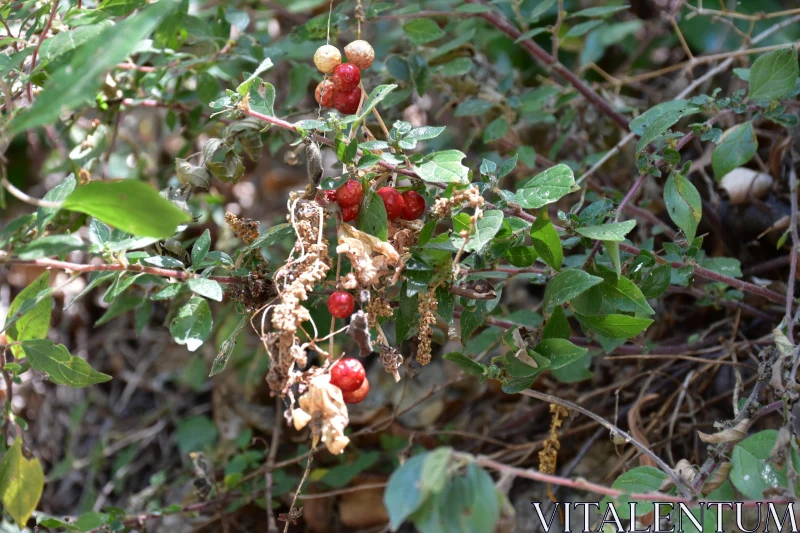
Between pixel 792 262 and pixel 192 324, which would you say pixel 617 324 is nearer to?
pixel 792 262

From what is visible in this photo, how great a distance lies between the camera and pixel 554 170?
3.56 ft

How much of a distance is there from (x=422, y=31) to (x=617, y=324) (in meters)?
0.82

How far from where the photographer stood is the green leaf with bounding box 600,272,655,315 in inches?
42.9

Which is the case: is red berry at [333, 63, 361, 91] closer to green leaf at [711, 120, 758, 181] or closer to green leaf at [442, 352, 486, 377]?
green leaf at [442, 352, 486, 377]

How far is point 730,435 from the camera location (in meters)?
1.08

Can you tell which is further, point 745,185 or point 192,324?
point 745,185

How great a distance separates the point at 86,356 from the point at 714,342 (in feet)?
6.30

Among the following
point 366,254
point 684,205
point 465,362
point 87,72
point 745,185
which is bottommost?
point 745,185

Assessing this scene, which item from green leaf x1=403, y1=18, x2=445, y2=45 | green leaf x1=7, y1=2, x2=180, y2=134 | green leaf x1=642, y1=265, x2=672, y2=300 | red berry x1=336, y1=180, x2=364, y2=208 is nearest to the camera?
green leaf x1=7, y1=2, x2=180, y2=134

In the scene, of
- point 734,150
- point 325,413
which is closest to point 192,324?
point 325,413

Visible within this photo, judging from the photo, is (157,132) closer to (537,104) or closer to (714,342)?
(537,104)

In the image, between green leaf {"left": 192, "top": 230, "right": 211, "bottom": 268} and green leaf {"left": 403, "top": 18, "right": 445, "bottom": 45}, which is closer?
green leaf {"left": 192, "top": 230, "right": 211, "bottom": 268}

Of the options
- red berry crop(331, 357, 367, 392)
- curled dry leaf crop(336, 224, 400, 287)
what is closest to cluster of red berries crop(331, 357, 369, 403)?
red berry crop(331, 357, 367, 392)

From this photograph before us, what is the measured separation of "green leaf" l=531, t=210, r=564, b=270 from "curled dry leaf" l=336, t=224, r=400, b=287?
0.22 meters
